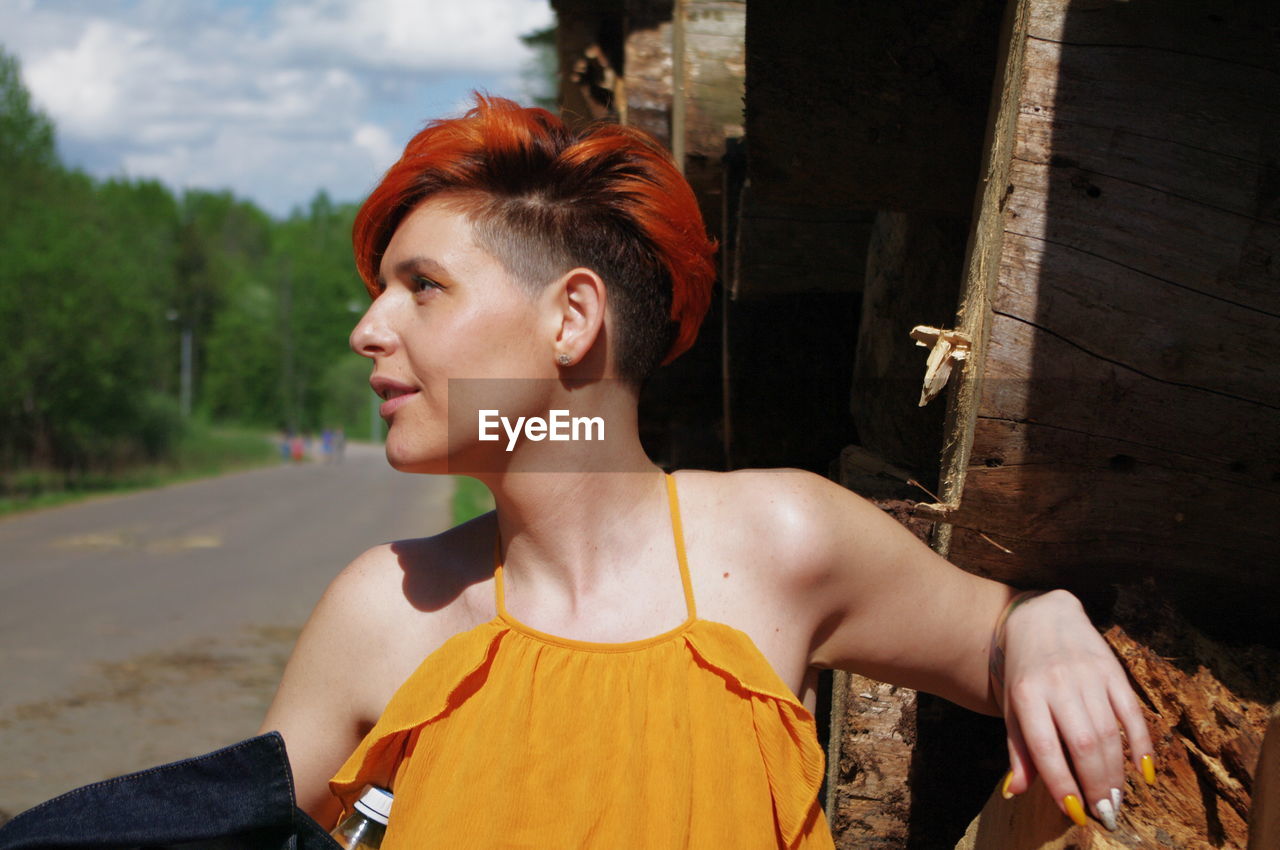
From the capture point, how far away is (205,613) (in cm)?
952

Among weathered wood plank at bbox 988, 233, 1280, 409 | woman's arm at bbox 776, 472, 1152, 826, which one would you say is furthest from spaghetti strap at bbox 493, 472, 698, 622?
weathered wood plank at bbox 988, 233, 1280, 409

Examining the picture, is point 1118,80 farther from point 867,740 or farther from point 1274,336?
point 867,740

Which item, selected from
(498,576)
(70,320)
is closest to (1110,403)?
(498,576)

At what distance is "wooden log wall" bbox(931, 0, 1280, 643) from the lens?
4.88ft

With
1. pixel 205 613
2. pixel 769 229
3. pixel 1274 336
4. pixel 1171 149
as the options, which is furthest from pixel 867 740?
pixel 205 613

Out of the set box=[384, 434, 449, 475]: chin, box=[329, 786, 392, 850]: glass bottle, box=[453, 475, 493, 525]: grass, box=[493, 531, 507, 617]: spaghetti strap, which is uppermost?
box=[384, 434, 449, 475]: chin

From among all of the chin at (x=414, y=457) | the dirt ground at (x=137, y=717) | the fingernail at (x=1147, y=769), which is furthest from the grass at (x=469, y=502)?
the fingernail at (x=1147, y=769)

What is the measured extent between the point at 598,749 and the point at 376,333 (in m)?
0.67

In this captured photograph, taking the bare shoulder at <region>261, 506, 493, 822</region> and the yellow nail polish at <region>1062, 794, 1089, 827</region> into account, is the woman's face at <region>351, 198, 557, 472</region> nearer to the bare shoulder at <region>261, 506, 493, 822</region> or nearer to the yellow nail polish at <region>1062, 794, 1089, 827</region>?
the bare shoulder at <region>261, 506, 493, 822</region>

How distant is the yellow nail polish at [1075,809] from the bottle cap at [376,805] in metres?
0.89

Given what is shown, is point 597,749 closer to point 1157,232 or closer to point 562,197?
point 562,197

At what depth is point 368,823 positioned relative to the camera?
1584 millimetres

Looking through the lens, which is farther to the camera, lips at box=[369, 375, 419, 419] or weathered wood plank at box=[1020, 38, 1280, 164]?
lips at box=[369, 375, 419, 419]

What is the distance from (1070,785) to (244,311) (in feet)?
258
